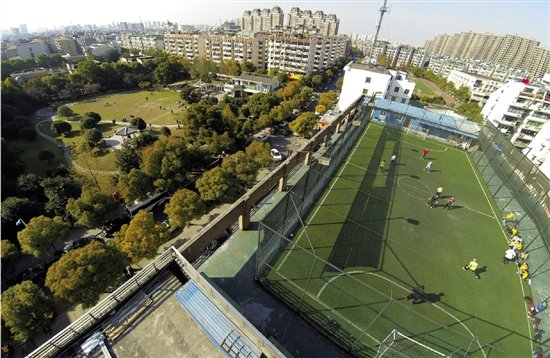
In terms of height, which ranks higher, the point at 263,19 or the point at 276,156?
the point at 263,19

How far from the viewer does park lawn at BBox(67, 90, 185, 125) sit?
4938 cm

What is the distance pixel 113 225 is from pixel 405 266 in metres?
24.9

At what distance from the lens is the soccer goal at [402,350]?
775cm

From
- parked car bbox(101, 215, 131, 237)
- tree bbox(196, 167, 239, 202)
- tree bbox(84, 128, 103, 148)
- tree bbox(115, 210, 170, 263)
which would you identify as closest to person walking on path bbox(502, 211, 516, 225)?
tree bbox(196, 167, 239, 202)

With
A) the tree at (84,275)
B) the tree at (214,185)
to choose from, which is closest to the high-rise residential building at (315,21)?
the tree at (214,185)

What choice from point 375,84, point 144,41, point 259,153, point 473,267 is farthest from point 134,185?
point 144,41

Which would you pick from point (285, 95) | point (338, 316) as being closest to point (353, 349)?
point (338, 316)

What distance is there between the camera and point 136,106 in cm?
5584

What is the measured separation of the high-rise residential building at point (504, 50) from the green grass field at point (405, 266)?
137 meters

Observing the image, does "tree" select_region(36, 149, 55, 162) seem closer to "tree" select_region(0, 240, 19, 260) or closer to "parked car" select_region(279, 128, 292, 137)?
"tree" select_region(0, 240, 19, 260)

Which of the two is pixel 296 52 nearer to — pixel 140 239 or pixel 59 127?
pixel 59 127

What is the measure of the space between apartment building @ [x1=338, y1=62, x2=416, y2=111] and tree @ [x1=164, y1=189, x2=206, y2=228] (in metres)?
31.2

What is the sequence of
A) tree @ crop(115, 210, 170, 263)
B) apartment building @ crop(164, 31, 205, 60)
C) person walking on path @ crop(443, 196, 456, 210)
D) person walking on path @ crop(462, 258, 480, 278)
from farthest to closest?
apartment building @ crop(164, 31, 205, 60), tree @ crop(115, 210, 170, 263), person walking on path @ crop(443, 196, 456, 210), person walking on path @ crop(462, 258, 480, 278)

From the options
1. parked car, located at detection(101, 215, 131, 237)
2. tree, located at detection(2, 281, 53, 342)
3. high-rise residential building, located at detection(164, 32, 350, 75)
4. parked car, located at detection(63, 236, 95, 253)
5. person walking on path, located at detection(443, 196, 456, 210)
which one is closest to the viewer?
tree, located at detection(2, 281, 53, 342)
